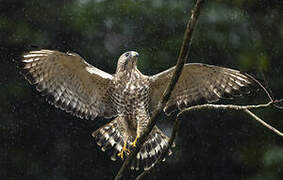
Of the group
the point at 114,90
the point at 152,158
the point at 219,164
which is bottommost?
the point at 219,164

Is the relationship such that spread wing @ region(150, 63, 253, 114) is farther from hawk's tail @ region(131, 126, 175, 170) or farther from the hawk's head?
hawk's tail @ region(131, 126, 175, 170)

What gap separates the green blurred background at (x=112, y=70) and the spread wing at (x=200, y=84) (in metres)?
1.81

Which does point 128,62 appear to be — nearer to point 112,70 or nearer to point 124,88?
point 124,88

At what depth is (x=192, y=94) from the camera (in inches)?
207

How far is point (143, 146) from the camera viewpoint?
5477mm

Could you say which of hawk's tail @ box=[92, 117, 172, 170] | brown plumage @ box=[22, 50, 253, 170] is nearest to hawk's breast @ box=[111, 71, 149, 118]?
brown plumage @ box=[22, 50, 253, 170]

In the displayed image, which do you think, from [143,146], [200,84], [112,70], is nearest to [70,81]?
[143,146]

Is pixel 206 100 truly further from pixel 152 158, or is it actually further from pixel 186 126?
pixel 186 126

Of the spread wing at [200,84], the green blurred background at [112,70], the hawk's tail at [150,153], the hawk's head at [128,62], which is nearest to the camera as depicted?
the spread wing at [200,84]

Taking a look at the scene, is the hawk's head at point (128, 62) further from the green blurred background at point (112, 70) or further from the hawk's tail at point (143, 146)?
the green blurred background at point (112, 70)

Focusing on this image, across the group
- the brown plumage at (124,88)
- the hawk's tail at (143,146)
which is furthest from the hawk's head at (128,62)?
the hawk's tail at (143,146)

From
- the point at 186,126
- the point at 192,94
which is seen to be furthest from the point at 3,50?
the point at 192,94

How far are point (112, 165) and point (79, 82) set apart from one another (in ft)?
6.68

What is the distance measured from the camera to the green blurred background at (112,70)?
7.14m
